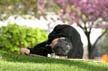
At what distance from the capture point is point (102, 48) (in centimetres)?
2798

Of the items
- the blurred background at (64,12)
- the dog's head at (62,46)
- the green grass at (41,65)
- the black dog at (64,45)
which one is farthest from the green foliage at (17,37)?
the green grass at (41,65)

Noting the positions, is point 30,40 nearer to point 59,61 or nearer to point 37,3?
point 37,3

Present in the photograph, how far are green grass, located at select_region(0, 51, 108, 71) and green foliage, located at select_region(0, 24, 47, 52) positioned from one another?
19.7ft

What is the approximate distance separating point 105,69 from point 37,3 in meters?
10.9

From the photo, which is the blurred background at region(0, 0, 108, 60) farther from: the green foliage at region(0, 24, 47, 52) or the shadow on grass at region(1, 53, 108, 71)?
the shadow on grass at region(1, 53, 108, 71)

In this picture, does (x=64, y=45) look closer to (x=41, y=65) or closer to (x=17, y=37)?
(x=41, y=65)

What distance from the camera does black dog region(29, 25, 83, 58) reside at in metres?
6.61

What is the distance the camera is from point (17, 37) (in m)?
12.8

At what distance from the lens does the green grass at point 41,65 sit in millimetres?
5182

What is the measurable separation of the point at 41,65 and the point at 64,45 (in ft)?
3.71

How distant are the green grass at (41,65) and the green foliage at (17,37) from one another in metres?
5.99

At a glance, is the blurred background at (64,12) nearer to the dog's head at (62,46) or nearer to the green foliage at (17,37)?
the green foliage at (17,37)

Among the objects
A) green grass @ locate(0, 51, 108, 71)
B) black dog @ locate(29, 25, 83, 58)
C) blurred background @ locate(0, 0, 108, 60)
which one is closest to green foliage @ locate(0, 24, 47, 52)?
blurred background @ locate(0, 0, 108, 60)

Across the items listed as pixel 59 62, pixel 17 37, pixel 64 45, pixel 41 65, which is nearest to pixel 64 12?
pixel 17 37
